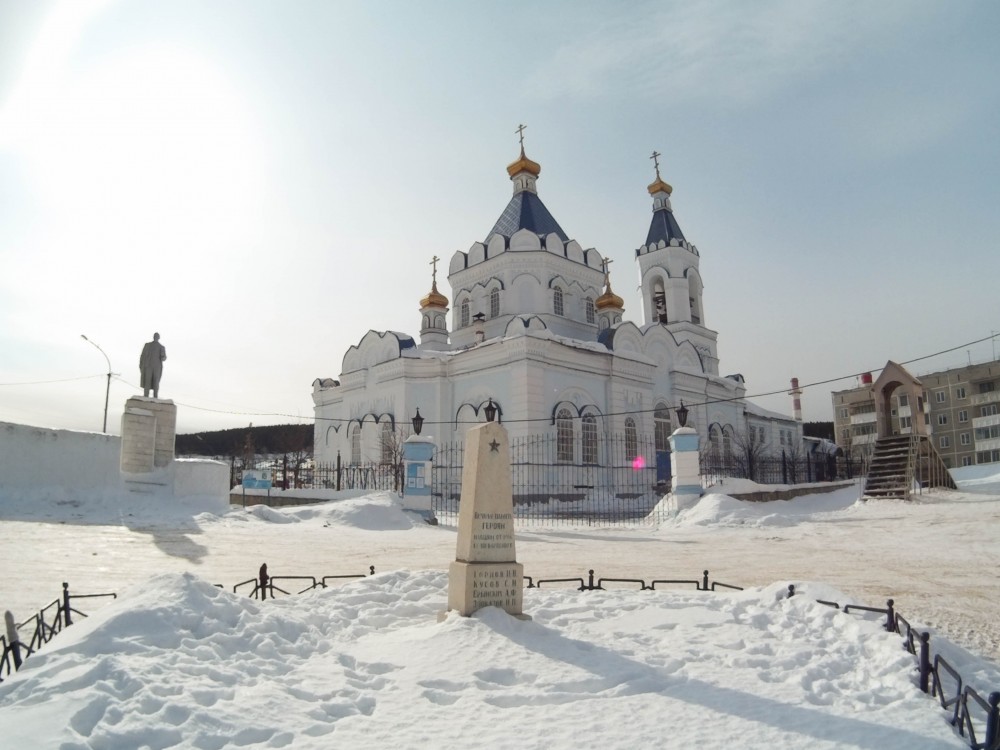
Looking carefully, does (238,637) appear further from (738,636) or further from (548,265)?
(548,265)

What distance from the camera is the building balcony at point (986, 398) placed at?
156ft

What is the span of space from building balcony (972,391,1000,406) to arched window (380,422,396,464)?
46162 mm

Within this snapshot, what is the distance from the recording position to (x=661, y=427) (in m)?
25.6

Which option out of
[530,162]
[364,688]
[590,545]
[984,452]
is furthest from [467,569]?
[984,452]

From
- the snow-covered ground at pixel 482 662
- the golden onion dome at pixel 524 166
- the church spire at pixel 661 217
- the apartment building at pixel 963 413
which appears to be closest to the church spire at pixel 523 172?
the golden onion dome at pixel 524 166

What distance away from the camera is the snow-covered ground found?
10.2ft

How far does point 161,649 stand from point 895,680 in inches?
170

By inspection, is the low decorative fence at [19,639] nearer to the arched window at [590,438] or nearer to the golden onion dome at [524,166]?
the arched window at [590,438]

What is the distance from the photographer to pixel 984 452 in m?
47.2

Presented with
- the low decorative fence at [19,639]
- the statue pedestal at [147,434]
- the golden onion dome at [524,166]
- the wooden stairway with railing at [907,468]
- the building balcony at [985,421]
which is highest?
the golden onion dome at [524,166]

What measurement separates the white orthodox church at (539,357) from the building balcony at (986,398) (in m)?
28.4

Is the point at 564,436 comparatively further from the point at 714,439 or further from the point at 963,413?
the point at 963,413

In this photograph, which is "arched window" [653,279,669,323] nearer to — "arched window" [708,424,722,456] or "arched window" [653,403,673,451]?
"arched window" [708,424,722,456]

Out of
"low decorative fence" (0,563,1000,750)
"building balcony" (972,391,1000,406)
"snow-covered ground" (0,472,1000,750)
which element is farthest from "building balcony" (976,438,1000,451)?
"low decorative fence" (0,563,1000,750)
